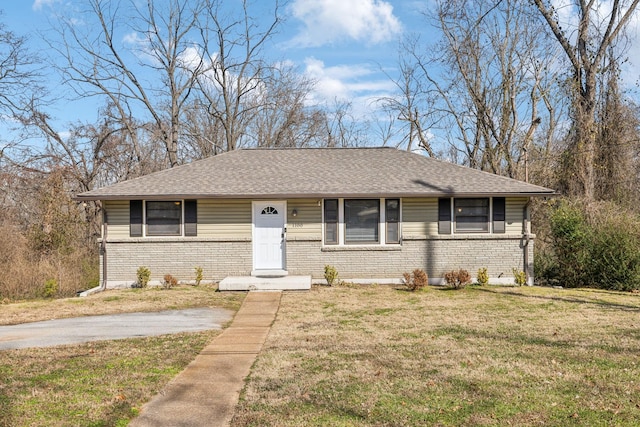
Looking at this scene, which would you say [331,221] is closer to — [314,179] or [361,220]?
[361,220]

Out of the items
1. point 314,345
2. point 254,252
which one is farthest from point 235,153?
point 314,345

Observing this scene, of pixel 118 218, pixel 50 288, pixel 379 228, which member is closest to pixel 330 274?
pixel 379 228

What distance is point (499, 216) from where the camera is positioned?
47.0 feet

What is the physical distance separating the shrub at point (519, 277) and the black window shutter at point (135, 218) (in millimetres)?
10732

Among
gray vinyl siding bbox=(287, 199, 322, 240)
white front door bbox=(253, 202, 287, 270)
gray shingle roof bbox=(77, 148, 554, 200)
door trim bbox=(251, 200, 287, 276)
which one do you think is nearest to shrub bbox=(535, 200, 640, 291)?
gray shingle roof bbox=(77, 148, 554, 200)

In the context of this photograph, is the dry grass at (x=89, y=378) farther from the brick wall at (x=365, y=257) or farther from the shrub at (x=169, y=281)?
the brick wall at (x=365, y=257)

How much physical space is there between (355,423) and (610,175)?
64.7 ft

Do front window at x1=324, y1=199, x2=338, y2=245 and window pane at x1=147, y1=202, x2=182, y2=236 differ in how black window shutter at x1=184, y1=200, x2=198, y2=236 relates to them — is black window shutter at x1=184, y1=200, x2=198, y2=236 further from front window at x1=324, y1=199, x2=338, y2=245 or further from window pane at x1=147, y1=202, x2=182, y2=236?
front window at x1=324, y1=199, x2=338, y2=245

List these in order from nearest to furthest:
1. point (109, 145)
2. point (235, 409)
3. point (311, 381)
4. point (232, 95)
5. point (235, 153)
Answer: point (235, 409) → point (311, 381) → point (235, 153) → point (109, 145) → point (232, 95)

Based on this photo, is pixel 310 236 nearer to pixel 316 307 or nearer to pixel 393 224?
pixel 393 224

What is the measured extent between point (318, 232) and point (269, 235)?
1.42 metres

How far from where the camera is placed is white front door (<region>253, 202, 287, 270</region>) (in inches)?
563

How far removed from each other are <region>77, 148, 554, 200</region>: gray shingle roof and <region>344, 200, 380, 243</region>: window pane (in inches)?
20.3

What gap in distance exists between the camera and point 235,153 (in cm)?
1762
